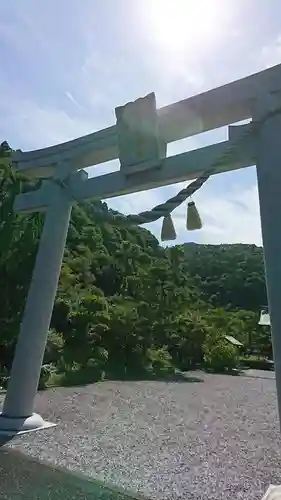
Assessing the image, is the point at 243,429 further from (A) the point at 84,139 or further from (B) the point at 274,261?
(A) the point at 84,139

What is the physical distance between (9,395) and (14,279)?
3.87 metres

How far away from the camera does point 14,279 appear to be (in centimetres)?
912

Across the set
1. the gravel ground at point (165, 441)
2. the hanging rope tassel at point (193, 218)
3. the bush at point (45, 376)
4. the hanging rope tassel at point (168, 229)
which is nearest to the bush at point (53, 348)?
the bush at point (45, 376)

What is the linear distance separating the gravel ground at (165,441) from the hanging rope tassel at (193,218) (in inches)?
83.4

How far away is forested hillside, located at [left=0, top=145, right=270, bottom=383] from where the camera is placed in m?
8.91

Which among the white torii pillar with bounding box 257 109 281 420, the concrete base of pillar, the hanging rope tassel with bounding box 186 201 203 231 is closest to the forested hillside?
the hanging rope tassel with bounding box 186 201 203 231

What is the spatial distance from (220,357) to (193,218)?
10.5m

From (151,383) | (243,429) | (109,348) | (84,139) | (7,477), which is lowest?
(7,477)

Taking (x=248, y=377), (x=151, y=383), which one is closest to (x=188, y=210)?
(x=151, y=383)

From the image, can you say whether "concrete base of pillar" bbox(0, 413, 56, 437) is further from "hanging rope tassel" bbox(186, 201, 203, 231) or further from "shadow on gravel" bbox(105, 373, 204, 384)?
"shadow on gravel" bbox(105, 373, 204, 384)

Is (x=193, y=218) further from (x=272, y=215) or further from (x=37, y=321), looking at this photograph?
(x=37, y=321)

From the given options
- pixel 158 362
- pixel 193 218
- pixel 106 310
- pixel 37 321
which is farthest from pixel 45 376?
pixel 193 218

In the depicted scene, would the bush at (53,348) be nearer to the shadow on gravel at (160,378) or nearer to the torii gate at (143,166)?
the shadow on gravel at (160,378)

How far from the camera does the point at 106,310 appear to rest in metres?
12.4
